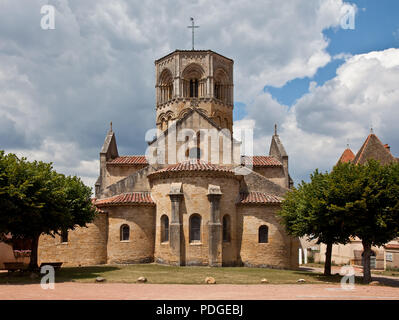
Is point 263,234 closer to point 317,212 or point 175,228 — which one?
point 175,228

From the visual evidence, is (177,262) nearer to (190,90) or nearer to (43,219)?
(43,219)

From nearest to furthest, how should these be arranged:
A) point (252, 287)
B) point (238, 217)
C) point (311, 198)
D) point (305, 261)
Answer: point (252, 287), point (311, 198), point (238, 217), point (305, 261)

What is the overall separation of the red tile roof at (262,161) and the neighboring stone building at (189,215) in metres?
6.00

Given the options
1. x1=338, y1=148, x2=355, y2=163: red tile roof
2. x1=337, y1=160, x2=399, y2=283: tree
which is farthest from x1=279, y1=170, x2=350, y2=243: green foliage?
x1=338, y1=148, x2=355, y2=163: red tile roof

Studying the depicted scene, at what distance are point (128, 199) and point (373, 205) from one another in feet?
60.9

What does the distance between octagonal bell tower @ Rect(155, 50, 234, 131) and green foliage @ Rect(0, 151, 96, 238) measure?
1773 cm

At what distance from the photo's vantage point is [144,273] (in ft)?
80.8

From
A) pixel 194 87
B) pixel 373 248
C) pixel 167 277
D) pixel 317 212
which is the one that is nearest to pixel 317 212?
pixel 317 212

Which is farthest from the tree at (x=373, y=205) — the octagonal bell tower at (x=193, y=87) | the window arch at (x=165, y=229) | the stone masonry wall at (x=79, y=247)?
the octagonal bell tower at (x=193, y=87)

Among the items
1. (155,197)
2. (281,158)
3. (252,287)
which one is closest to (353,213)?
(252,287)

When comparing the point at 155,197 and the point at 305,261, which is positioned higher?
the point at 155,197

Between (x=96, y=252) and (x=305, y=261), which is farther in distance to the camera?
(x=305, y=261)

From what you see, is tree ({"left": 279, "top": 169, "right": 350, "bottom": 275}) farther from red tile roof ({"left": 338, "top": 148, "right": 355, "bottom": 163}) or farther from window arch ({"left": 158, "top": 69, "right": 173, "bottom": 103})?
red tile roof ({"left": 338, "top": 148, "right": 355, "bottom": 163})

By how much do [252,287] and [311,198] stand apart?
708cm
